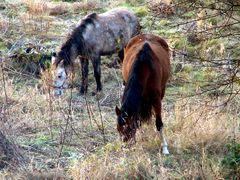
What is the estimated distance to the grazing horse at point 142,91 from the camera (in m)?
6.55

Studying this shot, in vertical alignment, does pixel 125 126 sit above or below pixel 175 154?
above

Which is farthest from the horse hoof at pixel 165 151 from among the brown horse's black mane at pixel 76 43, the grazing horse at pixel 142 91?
the brown horse's black mane at pixel 76 43

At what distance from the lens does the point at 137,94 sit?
6.64 m

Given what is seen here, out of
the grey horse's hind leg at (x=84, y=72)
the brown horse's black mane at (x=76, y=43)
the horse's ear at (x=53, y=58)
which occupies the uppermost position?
the brown horse's black mane at (x=76, y=43)

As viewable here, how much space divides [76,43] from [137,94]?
392 centimetres

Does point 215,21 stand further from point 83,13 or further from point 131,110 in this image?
point 131,110

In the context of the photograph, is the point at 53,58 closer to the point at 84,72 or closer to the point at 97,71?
the point at 84,72

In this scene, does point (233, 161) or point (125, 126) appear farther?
point (125, 126)

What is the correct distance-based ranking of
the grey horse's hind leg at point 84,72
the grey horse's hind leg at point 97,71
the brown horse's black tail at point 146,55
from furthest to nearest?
the grey horse's hind leg at point 97,71
the grey horse's hind leg at point 84,72
the brown horse's black tail at point 146,55

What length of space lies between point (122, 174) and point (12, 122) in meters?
2.16

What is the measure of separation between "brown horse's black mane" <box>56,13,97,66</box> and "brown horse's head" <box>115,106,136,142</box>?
3655 mm

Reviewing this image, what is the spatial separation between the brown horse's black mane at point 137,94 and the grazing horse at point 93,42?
2841 mm

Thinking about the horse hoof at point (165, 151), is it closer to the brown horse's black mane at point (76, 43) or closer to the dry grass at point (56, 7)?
the brown horse's black mane at point (76, 43)

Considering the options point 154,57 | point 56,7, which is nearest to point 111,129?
point 154,57
